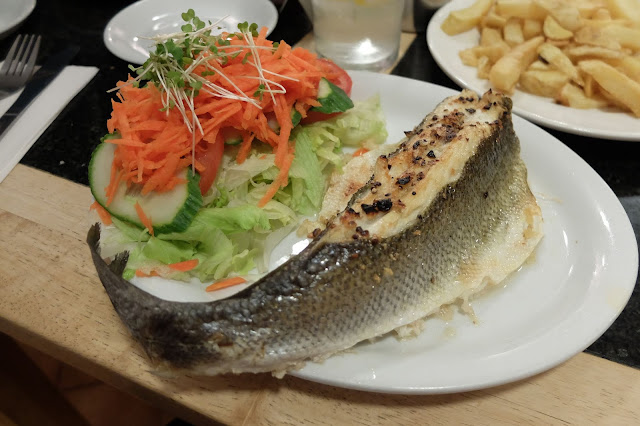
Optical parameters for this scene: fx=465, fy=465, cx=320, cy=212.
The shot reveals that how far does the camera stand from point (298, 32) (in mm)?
2879

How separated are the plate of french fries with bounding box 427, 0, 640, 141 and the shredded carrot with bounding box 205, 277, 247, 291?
1.35 m

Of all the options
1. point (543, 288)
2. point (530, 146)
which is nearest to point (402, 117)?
point (530, 146)

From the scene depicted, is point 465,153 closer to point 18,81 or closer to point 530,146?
point 530,146

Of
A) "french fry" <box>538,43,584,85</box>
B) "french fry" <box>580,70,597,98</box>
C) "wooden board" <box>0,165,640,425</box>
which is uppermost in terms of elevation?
"french fry" <box>538,43,584,85</box>

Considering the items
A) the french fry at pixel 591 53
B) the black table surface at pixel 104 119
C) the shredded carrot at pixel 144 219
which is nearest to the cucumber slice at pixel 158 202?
the shredded carrot at pixel 144 219

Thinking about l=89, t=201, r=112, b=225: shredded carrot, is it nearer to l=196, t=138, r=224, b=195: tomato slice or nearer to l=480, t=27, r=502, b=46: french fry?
l=196, t=138, r=224, b=195: tomato slice

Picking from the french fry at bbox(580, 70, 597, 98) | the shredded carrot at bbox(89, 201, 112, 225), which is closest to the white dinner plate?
the shredded carrot at bbox(89, 201, 112, 225)

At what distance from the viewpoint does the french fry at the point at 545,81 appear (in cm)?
199

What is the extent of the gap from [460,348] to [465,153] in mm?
567

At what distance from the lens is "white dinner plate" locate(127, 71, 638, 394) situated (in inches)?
44.3

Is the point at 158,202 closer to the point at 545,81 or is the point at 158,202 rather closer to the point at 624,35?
the point at 545,81

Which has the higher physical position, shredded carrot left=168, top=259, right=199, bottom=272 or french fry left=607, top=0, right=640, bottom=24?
french fry left=607, top=0, right=640, bottom=24

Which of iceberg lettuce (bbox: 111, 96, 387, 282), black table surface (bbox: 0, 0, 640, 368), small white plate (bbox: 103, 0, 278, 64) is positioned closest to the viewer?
black table surface (bbox: 0, 0, 640, 368)

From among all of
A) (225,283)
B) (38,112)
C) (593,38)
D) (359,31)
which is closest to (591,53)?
(593,38)
